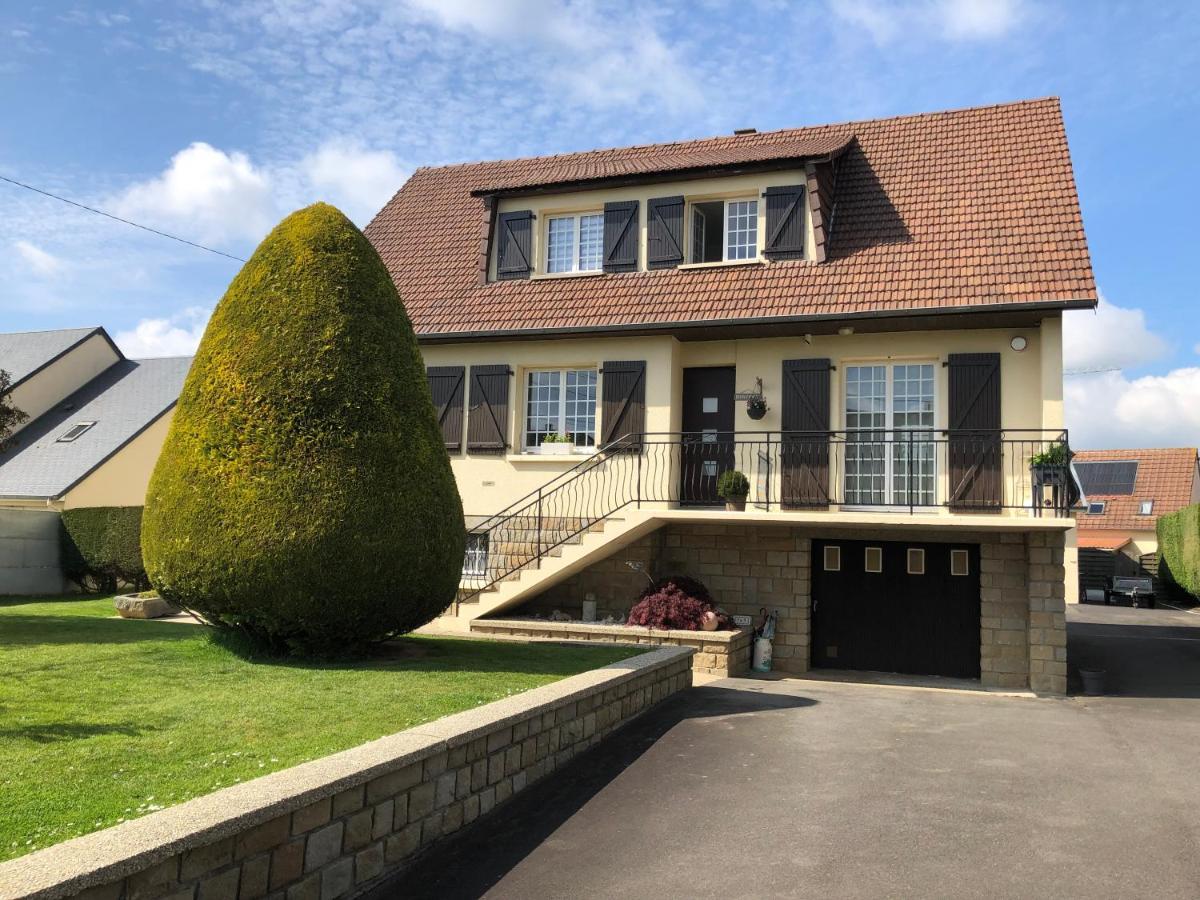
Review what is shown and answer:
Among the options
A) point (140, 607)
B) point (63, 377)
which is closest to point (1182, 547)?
point (140, 607)

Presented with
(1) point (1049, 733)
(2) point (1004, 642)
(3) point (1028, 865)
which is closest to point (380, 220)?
(2) point (1004, 642)

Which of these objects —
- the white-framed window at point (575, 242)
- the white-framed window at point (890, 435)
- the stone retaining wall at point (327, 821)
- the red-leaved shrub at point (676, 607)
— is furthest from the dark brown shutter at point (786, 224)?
the stone retaining wall at point (327, 821)

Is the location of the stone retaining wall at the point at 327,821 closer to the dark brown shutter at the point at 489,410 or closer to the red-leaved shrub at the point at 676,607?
the red-leaved shrub at the point at 676,607

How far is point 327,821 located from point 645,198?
1210 centimetres

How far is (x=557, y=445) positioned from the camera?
14.6 m

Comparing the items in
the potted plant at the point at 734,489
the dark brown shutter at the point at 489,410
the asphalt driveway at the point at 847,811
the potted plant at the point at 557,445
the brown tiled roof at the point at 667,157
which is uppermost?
the brown tiled roof at the point at 667,157

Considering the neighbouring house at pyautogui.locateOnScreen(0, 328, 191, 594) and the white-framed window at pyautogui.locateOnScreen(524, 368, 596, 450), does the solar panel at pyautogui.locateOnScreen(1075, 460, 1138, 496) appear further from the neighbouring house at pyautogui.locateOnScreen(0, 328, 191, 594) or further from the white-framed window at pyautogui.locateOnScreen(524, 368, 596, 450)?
the neighbouring house at pyautogui.locateOnScreen(0, 328, 191, 594)

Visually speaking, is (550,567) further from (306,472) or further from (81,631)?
(81,631)

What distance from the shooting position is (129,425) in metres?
23.1

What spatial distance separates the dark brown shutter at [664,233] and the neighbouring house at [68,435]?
470 inches

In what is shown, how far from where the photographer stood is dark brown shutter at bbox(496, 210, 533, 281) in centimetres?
1573

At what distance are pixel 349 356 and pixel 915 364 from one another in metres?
8.33

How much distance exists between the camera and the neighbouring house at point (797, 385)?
12469mm

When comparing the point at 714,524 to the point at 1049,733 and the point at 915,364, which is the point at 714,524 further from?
the point at 1049,733
